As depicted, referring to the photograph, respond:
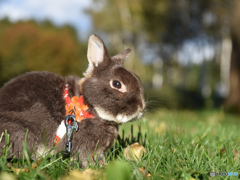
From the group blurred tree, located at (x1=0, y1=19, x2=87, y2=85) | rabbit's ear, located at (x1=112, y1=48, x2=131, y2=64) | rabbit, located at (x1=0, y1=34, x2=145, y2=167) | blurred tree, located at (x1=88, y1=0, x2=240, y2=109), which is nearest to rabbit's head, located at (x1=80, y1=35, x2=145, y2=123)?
rabbit, located at (x1=0, y1=34, x2=145, y2=167)

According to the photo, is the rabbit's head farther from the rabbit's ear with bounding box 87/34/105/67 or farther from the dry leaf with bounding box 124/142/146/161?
the dry leaf with bounding box 124/142/146/161

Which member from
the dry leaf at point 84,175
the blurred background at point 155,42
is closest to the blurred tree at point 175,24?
the blurred background at point 155,42

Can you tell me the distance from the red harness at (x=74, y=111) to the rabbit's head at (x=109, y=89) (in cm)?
7

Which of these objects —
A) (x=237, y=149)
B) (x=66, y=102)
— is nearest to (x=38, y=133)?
(x=66, y=102)

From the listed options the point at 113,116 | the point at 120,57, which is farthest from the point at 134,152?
the point at 120,57

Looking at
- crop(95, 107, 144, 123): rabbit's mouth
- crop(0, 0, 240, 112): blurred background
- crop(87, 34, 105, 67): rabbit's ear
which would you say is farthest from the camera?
crop(0, 0, 240, 112): blurred background

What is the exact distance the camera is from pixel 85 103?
106 inches

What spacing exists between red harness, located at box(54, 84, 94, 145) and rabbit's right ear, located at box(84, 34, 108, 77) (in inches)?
12.9

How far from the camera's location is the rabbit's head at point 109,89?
2615 mm

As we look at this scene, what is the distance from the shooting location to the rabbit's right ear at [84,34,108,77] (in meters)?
2.74

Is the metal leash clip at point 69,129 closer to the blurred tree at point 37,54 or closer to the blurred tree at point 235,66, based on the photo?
the blurred tree at point 235,66

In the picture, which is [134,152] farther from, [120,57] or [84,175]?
[120,57]

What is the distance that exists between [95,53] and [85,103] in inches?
20.7

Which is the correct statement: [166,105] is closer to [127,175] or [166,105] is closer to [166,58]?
[127,175]
